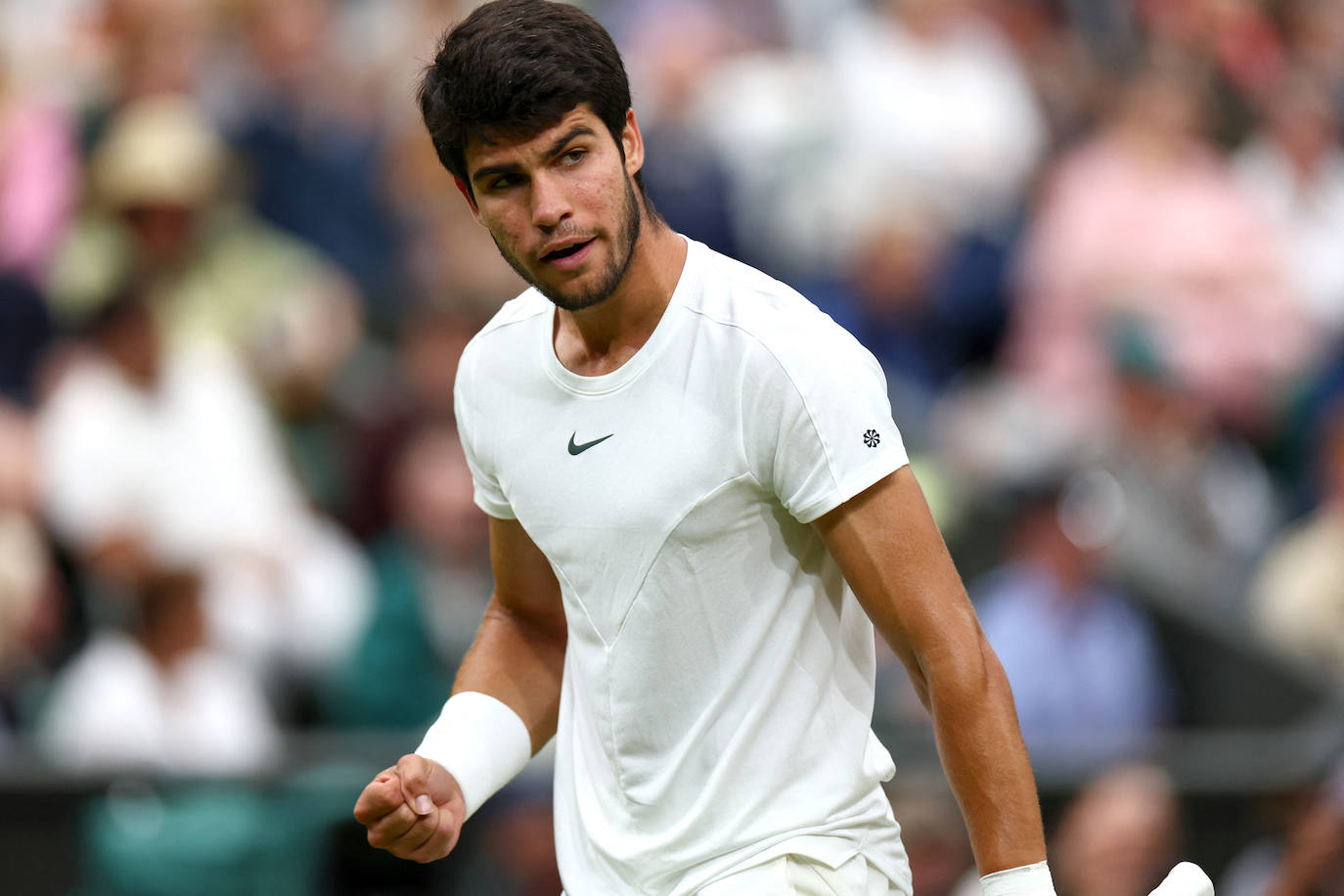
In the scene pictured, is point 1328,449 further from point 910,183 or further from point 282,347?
point 282,347

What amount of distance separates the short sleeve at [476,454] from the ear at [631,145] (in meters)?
0.45

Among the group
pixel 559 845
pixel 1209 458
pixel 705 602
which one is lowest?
pixel 1209 458

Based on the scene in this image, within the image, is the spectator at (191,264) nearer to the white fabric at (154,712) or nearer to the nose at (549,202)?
the white fabric at (154,712)

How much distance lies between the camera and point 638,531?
266 cm

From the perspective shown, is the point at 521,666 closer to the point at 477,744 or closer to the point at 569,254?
the point at 477,744

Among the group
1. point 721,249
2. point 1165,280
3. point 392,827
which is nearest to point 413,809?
point 392,827

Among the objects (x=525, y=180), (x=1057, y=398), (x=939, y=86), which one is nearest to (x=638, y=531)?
(x=525, y=180)

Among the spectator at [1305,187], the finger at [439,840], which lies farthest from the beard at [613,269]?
the spectator at [1305,187]

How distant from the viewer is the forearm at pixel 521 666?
3096 mm

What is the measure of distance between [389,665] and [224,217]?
2252 millimetres

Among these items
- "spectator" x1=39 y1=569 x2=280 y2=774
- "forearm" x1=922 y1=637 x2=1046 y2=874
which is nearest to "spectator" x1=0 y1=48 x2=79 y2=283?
"spectator" x1=39 y1=569 x2=280 y2=774

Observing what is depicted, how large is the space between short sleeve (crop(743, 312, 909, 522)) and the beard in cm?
23

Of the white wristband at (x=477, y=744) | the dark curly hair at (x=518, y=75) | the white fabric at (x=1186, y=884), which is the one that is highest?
the dark curly hair at (x=518, y=75)

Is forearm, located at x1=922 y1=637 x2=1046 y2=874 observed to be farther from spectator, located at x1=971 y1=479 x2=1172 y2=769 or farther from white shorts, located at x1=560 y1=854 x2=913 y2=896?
spectator, located at x1=971 y1=479 x2=1172 y2=769
